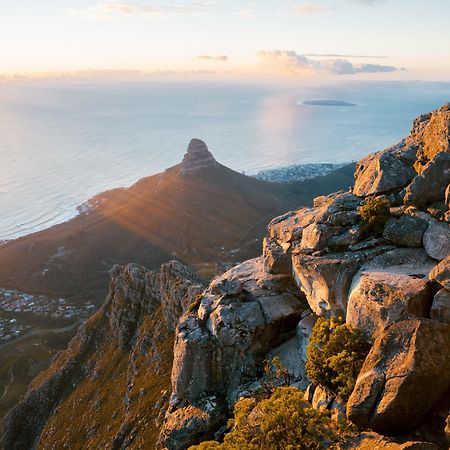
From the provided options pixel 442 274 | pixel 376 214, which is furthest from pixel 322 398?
pixel 376 214

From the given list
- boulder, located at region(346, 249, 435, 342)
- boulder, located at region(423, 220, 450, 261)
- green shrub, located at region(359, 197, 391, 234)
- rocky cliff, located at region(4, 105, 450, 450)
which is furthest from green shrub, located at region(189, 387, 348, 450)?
green shrub, located at region(359, 197, 391, 234)

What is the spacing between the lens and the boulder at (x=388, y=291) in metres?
22.2

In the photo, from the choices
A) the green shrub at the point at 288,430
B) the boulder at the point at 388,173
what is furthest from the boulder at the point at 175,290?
the green shrub at the point at 288,430

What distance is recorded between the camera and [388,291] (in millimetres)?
23141

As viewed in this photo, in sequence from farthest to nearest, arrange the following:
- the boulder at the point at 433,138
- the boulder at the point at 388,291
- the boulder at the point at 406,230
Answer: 1. the boulder at the point at 433,138
2. the boulder at the point at 406,230
3. the boulder at the point at 388,291

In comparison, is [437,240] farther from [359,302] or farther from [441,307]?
[359,302]

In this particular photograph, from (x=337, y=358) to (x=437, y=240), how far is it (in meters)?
9.83

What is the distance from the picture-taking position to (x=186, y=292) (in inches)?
2712

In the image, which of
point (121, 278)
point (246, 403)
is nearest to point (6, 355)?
point (121, 278)

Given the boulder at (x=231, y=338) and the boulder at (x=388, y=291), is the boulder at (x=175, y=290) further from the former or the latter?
the boulder at (x=388, y=291)

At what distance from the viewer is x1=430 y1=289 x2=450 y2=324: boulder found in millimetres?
21000

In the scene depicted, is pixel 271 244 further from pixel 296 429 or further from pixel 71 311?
pixel 71 311

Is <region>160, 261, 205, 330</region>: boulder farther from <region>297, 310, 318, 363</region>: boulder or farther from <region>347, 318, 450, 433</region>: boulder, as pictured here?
<region>347, 318, 450, 433</region>: boulder

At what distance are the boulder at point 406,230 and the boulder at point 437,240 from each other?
1.35 ft
